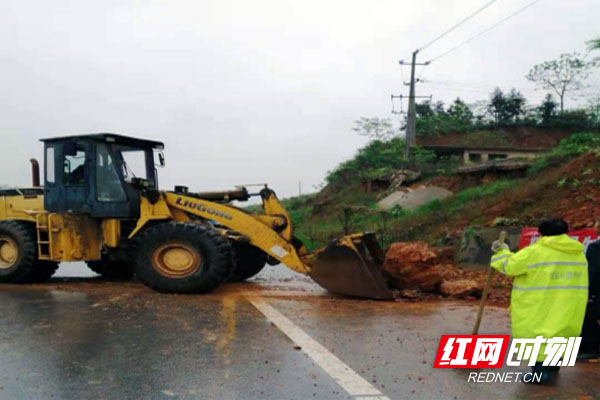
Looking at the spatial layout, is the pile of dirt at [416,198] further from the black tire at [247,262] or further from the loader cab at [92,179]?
the loader cab at [92,179]

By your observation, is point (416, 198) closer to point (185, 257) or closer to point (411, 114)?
point (411, 114)

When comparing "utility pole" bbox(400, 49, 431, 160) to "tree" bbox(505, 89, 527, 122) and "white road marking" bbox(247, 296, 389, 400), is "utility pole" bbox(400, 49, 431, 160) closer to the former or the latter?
"tree" bbox(505, 89, 527, 122)

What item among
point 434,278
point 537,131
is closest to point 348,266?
point 434,278

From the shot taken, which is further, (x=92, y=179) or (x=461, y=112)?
(x=461, y=112)

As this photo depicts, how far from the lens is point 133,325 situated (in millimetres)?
6844

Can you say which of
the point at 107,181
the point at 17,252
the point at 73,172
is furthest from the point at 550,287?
the point at 17,252

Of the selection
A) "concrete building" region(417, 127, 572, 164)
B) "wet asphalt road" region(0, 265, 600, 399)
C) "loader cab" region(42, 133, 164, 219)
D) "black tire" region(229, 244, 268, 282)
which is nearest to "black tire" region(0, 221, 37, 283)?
"loader cab" region(42, 133, 164, 219)

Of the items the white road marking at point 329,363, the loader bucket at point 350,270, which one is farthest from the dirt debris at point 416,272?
the white road marking at point 329,363

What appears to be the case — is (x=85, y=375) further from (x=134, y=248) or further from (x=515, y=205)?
(x=515, y=205)

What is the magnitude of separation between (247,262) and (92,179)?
325 cm

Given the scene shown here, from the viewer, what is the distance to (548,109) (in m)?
51.0

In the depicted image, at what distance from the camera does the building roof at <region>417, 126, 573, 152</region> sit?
44656mm

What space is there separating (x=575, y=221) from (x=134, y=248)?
8.61 m

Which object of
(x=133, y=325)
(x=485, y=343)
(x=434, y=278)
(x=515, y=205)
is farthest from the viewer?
(x=515, y=205)
